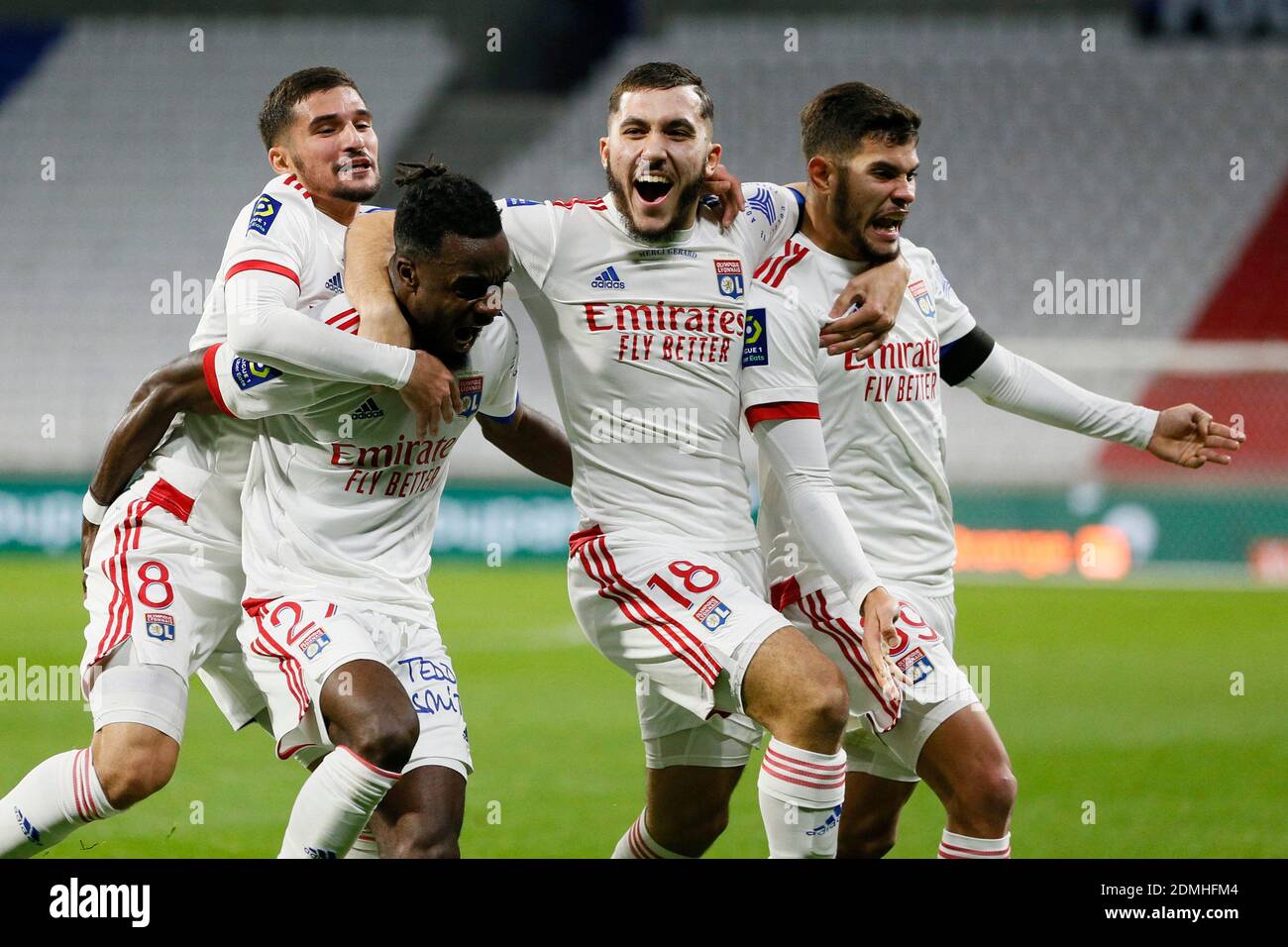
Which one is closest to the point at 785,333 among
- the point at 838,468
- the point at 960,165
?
the point at 838,468

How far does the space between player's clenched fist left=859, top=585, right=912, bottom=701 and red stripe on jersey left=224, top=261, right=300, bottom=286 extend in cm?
176

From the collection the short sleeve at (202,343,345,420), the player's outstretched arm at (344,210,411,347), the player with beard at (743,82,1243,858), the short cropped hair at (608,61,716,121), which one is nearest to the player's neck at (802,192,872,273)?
the player with beard at (743,82,1243,858)

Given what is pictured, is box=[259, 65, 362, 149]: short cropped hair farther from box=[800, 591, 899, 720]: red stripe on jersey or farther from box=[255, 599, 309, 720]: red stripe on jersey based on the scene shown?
box=[800, 591, 899, 720]: red stripe on jersey

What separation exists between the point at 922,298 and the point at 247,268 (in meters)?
1.97

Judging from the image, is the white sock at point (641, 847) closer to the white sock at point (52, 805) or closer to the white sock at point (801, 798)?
the white sock at point (801, 798)

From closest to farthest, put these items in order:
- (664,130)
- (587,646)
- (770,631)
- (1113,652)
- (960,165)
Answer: (770,631) < (664,130) < (1113,652) < (587,646) < (960,165)

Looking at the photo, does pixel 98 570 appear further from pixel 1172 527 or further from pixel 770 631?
pixel 1172 527

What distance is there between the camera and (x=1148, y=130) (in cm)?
1820

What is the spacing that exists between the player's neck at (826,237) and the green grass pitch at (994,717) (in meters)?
2.40

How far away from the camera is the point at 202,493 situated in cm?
447

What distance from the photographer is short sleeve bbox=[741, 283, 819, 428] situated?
13.5 ft

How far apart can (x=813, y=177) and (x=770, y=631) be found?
4.75ft

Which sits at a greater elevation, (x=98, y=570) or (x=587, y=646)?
(x=98, y=570)

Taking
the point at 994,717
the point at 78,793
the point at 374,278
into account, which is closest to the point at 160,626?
the point at 78,793
